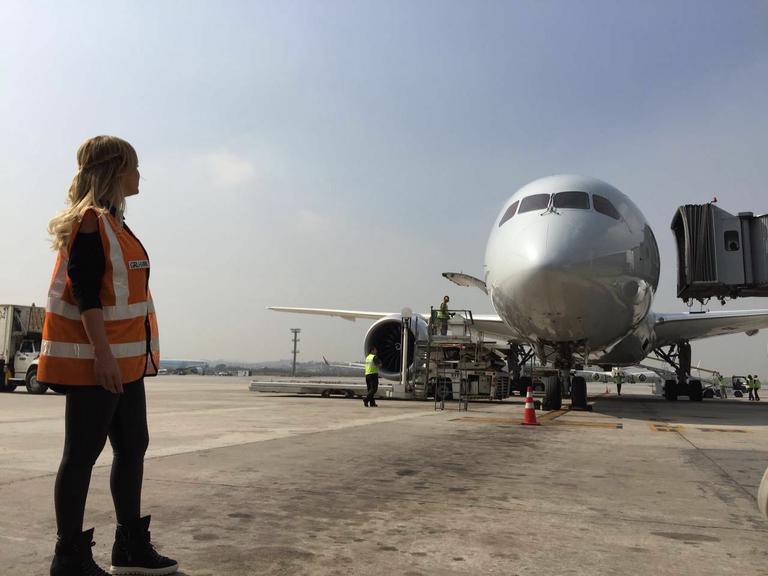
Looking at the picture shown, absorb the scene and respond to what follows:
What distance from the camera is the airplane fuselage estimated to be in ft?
29.0

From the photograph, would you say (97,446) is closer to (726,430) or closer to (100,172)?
(100,172)

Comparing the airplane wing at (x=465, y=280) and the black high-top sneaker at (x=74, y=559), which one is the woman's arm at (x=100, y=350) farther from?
the airplane wing at (x=465, y=280)

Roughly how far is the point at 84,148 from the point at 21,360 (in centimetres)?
1760

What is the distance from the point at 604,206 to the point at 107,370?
9.30 m

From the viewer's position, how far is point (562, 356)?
1077 cm

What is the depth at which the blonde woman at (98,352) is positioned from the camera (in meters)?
2.08

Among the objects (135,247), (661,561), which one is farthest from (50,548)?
(661,561)

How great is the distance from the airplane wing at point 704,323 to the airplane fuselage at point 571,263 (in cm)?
570

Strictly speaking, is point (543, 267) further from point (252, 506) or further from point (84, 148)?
point (84, 148)

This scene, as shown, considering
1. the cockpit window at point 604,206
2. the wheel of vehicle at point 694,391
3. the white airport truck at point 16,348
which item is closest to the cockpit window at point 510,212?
the cockpit window at point 604,206

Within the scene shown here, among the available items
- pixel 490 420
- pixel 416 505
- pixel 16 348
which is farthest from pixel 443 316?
pixel 16 348

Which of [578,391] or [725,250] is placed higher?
[725,250]

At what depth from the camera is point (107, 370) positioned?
6.82 feet

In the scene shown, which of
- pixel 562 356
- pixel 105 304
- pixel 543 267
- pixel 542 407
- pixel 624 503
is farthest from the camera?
pixel 542 407
